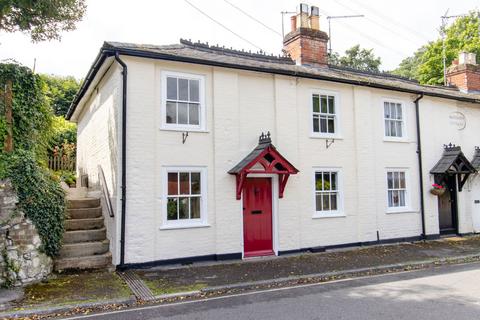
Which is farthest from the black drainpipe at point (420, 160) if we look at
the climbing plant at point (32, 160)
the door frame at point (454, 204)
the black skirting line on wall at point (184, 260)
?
the climbing plant at point (32, 160)

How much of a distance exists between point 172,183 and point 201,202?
0.98 meters

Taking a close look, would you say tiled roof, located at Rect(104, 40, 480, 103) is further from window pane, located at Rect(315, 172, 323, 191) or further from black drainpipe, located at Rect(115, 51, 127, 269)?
window pane, located at Rect(315, 172, 323, 191)

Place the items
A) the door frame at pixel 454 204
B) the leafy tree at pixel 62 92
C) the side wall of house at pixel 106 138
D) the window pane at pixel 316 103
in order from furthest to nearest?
the leafy tree at pixel 62 92, the door frame at pixel 454 204, the window pane at pixel 316 103, the side wall of house at pixel 106 138

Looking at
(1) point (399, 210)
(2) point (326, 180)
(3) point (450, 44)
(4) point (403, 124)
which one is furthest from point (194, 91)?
(3) point (450, 44)

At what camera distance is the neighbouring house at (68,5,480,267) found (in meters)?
9.83

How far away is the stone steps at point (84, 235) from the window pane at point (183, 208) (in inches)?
84.3

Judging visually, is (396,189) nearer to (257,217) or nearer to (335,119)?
(335,119)

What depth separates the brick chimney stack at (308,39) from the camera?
14648 mm

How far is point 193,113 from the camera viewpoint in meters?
10.7

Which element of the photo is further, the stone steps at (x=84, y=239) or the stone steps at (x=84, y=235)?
the stone steps at (x=84, y=235)

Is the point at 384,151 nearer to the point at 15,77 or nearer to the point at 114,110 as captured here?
the point at 114,110

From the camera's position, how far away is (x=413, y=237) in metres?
14.0

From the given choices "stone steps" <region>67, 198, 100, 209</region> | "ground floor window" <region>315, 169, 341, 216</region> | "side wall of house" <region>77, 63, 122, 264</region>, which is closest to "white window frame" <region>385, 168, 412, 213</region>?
"ground floor window" <region>315, 169, 341, 216</region>

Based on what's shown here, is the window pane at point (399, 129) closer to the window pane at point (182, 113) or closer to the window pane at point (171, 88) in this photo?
the window pane at point (182, 113)
